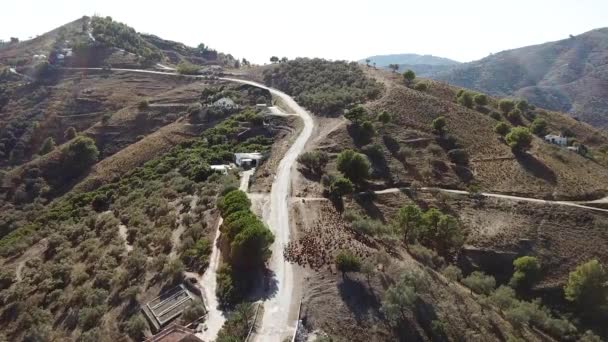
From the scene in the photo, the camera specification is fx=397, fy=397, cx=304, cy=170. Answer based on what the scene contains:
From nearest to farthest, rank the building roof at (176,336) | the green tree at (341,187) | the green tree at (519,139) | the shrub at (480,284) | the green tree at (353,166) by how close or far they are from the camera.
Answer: the building roof at (176,336), the shrub at (480,284), the green tree at (341,187), the green tree at (353,166), the green tree at (519,139)

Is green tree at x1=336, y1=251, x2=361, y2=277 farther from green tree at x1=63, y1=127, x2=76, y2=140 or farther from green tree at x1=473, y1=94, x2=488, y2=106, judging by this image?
green tree at x1=63, y1=127, x2=76, y2=140

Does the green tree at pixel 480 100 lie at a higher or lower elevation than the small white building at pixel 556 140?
higher

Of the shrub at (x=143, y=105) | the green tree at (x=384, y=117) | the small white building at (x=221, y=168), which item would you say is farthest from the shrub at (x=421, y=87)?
the shrub at (x=143, y=105)

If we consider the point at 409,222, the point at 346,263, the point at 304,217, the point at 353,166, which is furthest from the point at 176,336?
the point at 353,166

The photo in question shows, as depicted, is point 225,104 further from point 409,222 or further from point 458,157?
point 409,222

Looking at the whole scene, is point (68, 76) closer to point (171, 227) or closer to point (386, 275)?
point (171, 227)

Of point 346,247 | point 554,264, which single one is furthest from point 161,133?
point 554,264

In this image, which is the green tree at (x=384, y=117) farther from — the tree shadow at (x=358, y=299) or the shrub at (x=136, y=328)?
the shrub at (x=136, y=328)
